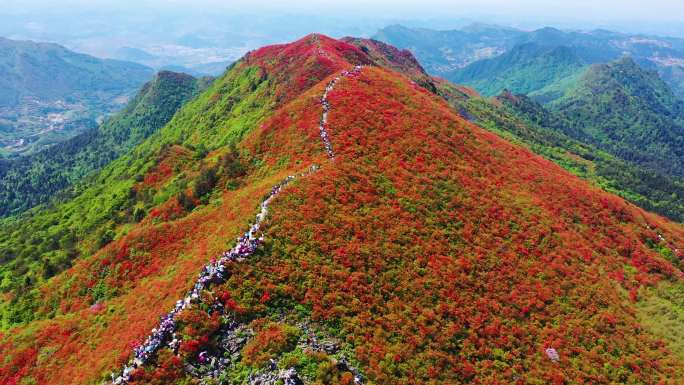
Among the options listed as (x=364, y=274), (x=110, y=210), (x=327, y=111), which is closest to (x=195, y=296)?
(x=364, y=274)

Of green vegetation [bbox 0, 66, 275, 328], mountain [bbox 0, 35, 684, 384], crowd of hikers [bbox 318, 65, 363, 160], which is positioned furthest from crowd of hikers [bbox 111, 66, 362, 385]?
green vegetation [bbox 0, 66, 275, 328]

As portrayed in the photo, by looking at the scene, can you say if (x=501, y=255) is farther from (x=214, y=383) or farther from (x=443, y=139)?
(x=214, y=383)

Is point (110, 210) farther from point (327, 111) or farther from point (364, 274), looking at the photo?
point (364, 274)

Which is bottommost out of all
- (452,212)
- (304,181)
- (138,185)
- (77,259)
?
(77,259)

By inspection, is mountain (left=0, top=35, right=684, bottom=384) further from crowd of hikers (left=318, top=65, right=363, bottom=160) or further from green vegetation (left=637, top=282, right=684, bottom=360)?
crowd of hikers (left=318, top=65, right=363, bottom=160)

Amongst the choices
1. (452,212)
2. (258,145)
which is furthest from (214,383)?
(258,145)

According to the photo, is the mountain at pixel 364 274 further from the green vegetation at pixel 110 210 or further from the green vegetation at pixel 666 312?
the green vegetation at pixel 110 210

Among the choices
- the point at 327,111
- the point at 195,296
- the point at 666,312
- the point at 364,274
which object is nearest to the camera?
the point at 195,296

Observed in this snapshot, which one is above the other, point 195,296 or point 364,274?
point 195,296
